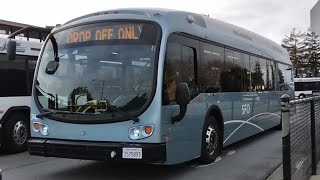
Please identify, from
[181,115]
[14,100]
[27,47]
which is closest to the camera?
[181,115]

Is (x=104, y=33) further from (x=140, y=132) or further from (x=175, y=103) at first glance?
(x=140, y=132)

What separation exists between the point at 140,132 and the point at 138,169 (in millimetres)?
1827

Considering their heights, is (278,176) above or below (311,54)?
below

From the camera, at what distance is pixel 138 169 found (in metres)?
8.47

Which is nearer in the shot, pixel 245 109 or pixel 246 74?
pixel 245 109

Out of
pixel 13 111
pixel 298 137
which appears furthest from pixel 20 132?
pixel 298 137

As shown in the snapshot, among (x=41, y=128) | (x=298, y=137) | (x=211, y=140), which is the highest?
(x=41, y=128)

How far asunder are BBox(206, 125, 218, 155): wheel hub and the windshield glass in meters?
2.24

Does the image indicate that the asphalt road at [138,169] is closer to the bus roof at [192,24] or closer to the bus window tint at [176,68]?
the bus window tint at [176,68]

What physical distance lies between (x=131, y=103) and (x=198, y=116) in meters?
1.75

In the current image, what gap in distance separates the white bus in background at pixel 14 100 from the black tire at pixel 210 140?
4233 mm

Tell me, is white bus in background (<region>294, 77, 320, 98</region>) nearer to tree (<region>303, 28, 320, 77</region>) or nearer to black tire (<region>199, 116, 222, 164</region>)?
tree (<region>303, 28, 320, 77</region>)

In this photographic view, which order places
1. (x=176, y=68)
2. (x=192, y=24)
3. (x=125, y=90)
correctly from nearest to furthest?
(x=125, y=90)
(x=176, y=68)
(x=192, y=24)

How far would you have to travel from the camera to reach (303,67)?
7838cm
